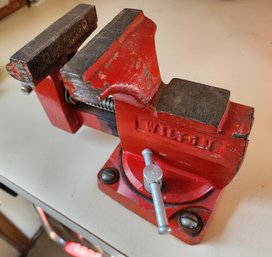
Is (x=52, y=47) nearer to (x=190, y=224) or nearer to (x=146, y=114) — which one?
(x=146, y=114)

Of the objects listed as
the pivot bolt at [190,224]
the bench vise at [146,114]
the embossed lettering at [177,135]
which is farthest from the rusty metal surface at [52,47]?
the pivot bolt at [190,224]

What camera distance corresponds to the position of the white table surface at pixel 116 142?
17.9 inches

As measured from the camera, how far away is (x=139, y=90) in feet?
1.15

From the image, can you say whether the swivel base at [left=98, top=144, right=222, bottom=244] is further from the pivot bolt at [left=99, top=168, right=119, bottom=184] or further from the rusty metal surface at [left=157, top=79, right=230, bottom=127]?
the rusty metal surface at [left=157, top=79, right=230, bottom=127]

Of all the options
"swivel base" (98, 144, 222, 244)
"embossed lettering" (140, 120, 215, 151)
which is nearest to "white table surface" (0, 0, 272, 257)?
"swivel base" (98, 144, 222, 244)

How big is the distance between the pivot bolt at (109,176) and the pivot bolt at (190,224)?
0.14 m

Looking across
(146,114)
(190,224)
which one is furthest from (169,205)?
(146,114)

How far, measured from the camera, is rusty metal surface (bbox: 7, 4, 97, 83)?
17.1 inches

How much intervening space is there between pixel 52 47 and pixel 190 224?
0.39 metres

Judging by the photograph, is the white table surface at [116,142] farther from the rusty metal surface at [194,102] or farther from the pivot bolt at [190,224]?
the rusty metal surface at [194,102]

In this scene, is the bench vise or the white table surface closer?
the bench vise

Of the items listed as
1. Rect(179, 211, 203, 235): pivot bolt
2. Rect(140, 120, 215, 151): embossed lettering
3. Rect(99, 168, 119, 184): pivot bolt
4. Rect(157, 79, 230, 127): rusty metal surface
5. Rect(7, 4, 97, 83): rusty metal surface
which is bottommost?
Rect(179, 211, 203, 235): pivot bolt

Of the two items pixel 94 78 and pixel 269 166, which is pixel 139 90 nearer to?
pixel 94 78

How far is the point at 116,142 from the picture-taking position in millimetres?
609
